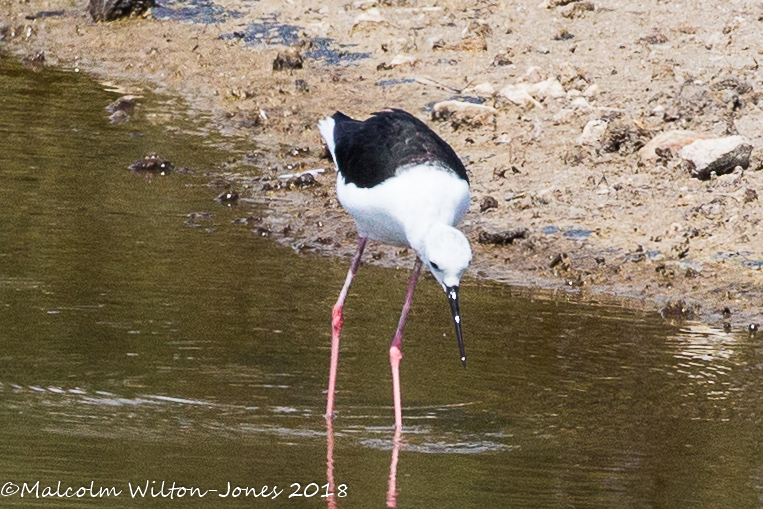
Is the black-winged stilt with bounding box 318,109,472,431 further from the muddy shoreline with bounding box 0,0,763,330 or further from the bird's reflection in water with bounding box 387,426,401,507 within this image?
the muddy shoreline with bounding box 0,0,763,330

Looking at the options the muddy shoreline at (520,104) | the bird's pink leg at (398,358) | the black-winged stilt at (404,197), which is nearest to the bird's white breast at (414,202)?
the black-winged stilt at (404,197)

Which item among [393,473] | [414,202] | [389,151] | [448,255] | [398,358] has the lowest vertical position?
[393,473]

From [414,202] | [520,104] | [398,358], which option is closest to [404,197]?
[414,202]

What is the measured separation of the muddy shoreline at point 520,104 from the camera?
812 cm

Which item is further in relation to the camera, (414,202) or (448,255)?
(414,202)

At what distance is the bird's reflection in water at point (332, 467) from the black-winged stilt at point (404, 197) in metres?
0.13

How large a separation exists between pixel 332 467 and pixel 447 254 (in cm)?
93

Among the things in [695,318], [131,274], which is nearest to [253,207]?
[131,274]

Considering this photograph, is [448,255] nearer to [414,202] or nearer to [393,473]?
[414,202]

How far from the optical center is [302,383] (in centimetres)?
617

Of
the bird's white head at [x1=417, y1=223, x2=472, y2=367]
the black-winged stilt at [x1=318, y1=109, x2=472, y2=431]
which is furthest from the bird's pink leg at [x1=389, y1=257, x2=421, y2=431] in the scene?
the bird's white head at [x1=417, y1=223, x2=472, y2=367]

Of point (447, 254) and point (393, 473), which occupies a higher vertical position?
point (447, 254)

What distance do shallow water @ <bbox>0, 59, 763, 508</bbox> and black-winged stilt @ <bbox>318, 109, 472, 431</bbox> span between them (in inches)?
10.7

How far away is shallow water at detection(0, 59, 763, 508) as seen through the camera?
4.88 m
